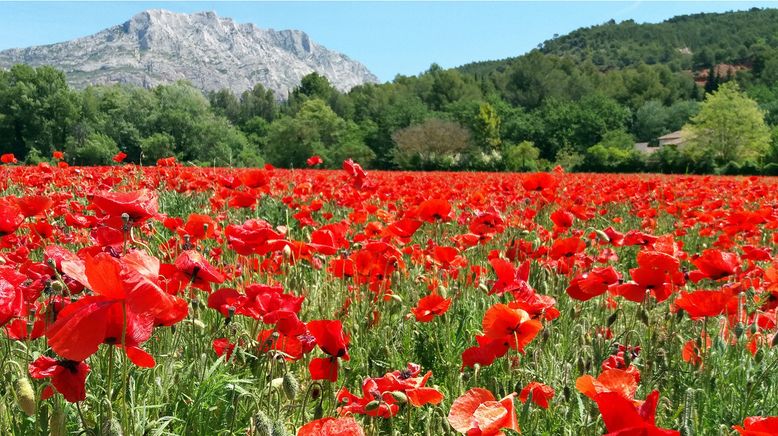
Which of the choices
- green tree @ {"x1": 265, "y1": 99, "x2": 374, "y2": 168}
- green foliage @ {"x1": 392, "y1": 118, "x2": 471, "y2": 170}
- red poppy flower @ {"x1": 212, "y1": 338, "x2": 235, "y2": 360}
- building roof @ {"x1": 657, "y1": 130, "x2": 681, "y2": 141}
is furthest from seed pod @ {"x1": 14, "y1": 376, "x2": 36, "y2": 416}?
building roof @ {"x1": 657, "y1": 130, "x2": 681, "y2": 141}

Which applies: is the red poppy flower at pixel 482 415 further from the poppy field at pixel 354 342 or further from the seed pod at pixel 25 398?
the seed pod at pixel 25 398

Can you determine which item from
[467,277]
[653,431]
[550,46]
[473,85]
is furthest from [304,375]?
[550,46]

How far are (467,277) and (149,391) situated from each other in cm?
215

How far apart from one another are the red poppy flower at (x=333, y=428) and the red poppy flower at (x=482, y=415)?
260 mm

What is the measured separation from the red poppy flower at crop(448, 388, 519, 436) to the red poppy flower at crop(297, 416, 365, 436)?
26 cm

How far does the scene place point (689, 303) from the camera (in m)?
1.94

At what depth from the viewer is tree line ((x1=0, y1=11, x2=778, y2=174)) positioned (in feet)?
142

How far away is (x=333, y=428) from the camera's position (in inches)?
35.9

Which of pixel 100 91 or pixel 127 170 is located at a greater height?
pixel 100 91

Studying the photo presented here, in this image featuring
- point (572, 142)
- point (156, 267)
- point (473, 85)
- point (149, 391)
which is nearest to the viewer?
point (156, 267)

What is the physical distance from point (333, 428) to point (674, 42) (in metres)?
185

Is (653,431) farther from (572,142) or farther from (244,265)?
(572,142)

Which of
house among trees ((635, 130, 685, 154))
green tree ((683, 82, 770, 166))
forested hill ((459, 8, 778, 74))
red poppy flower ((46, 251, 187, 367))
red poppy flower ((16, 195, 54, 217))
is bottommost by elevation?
house among trees ((635, 130, 685, 154))

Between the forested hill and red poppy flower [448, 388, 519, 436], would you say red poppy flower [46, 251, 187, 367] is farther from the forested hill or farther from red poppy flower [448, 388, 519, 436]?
the forested hill
